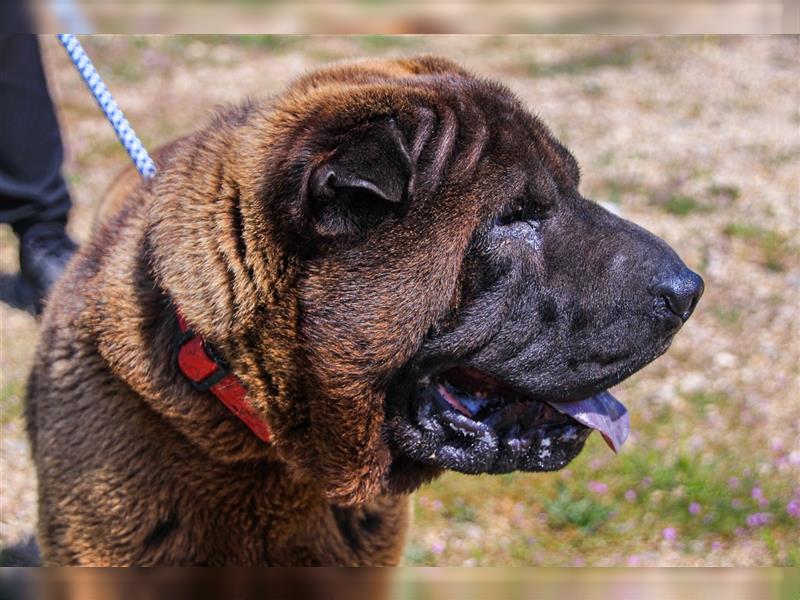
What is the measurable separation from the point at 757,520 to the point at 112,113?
3.08 metres

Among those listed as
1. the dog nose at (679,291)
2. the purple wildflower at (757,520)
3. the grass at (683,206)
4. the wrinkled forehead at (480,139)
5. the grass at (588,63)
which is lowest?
the purple wildflower at (757,520)

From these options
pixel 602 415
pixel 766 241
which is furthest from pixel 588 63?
pixel 602 415

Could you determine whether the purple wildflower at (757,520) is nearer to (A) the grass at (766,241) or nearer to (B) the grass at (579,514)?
(B) the grass at (579,514)

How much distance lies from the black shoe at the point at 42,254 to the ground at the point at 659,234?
1.87 ft

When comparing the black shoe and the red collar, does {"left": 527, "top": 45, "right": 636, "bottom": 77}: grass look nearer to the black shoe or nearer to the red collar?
the black shoe

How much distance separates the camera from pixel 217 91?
28.3 ft

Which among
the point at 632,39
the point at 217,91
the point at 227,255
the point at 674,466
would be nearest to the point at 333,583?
the point at 227,255

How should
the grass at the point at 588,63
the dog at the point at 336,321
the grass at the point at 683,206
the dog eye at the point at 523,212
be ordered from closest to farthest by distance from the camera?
1. the dog at the point at 336,321
2. the dog eye at the point at 523,212
3. the grass at the point at 683,206
4. the grass at the point at 588,63

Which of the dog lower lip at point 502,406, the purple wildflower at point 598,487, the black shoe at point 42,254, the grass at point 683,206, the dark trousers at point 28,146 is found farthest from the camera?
the grass at point 683,206

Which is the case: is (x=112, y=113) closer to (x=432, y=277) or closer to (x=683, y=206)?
(x=432, y=277)

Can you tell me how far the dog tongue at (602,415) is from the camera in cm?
282

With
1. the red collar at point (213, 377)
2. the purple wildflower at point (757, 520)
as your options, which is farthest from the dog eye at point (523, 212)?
the purple wildflower at point (757, 520)

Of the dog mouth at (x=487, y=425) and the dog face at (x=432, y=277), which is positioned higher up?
the dog face at (x=432, y=277)

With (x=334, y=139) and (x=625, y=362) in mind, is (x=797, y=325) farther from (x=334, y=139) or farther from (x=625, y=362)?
(x=334, y=139)
